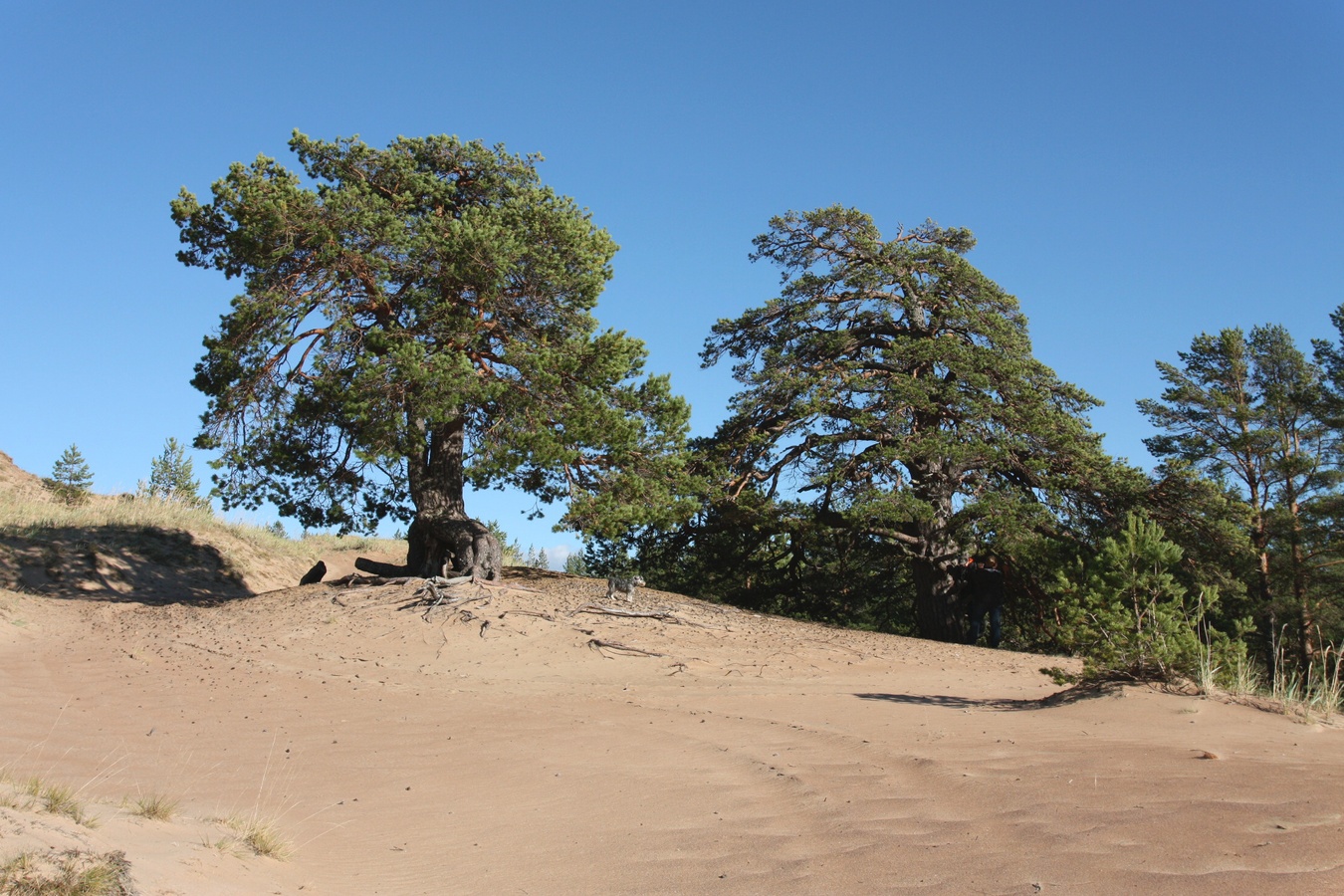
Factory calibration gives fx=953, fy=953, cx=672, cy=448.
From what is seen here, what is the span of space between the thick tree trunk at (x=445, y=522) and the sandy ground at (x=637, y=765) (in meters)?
2.83

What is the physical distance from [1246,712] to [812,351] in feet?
38.1

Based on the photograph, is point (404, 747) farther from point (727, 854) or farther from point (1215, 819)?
point (1215, 819)

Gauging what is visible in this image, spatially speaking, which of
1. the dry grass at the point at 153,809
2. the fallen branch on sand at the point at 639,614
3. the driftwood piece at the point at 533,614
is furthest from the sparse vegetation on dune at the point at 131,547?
the dry grass at the point at 153,809

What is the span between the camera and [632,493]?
1588 centimetres

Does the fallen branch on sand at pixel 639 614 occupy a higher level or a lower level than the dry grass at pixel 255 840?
higher

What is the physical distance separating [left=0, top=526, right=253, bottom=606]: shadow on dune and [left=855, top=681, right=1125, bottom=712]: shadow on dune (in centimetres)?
1388

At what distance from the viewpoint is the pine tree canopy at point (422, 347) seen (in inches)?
590

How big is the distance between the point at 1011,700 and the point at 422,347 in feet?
31.7

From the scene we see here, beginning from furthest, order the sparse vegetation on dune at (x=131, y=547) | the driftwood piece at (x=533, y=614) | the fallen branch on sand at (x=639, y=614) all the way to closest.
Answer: the sparse vegetation on dune at (x=131, y=547) → the fallen branch on sand at (x=639, y=614) → the driftwood piece at (x=533, y=614)

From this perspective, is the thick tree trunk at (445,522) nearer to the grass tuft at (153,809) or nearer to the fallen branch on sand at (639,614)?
the fallen branch on sand at (639,614)

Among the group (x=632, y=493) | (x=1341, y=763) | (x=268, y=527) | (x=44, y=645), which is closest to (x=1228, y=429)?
(x=632, y=493)

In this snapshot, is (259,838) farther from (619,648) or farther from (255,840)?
(619,648)

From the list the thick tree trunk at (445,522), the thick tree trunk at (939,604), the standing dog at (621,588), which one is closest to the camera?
the standing dog at (621,588)

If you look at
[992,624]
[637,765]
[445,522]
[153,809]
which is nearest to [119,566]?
[445,522]
